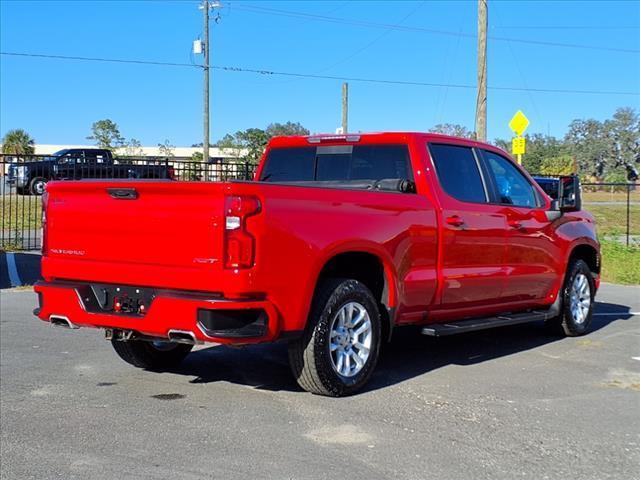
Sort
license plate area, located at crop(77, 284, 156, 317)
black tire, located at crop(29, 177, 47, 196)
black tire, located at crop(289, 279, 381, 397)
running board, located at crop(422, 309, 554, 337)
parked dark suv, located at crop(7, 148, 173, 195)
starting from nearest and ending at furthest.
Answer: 1. license plate area, located at crop(77, 284, 156, 317)
2. black tire, located at crop(289, 279, 381, 397)
3. running board, located at crop(422, 309, 554, 337)
4. parked dark suv, located at crop(7, 148, 173, 195)
5. black tire, located at crop(29, 177, 47, 196)

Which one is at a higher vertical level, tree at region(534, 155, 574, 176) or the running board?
tree at region(534, 155, 574, 176)

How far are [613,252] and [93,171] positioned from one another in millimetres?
12326

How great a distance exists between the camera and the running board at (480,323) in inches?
241

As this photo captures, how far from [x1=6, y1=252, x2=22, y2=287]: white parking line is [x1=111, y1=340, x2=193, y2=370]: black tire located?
6.14 meters

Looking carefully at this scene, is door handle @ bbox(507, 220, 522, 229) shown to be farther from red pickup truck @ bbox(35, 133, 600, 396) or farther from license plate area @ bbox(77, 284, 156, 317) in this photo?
license plate area @ bbox(77, 284, 156, 317)

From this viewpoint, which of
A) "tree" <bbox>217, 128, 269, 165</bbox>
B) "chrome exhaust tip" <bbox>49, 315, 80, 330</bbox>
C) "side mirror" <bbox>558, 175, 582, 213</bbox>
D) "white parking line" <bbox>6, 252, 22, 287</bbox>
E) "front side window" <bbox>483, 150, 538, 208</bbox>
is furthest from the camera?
"tree" <bbox>217, 128, 269, 165</bbox>

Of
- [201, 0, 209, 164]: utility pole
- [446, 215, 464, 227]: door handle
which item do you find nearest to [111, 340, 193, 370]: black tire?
[446, 215, 464, 227]: door handle

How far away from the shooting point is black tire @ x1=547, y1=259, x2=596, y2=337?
8.09 metres

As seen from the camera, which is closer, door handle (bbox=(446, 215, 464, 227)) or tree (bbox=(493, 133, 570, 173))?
door handle (bbox=(446, 215, 464, 227))

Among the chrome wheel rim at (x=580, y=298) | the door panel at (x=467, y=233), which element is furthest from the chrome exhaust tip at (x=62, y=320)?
the chrome wheel rim at (x=580, y=298)

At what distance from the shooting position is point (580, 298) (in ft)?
27.5

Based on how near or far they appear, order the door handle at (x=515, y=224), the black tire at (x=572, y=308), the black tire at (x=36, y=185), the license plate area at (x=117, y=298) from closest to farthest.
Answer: the license plate area at (x=117, y=298), the door handle at (x=515, y=224), the black tire at (x=572, y=308), the black tire at (x=36, y=185)

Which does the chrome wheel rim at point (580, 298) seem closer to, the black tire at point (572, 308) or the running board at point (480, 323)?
the black tire at point (572, 308)

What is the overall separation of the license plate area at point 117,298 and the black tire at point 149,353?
99 centimetres
